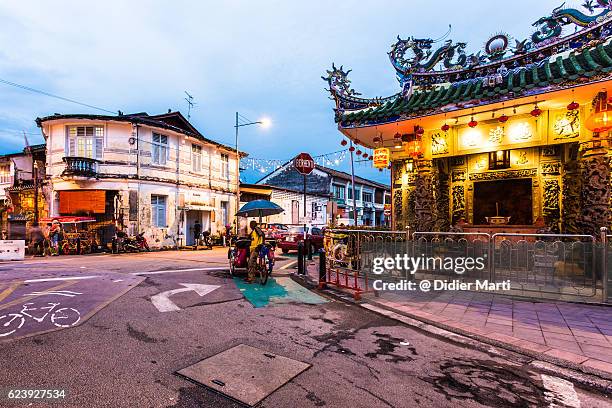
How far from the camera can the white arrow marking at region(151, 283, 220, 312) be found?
20.2 feet

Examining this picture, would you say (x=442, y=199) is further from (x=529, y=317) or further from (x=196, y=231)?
(x=196, y=231)

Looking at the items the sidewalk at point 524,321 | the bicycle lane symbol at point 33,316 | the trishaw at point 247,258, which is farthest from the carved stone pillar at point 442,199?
the bicycle lane symbol at point 33,316

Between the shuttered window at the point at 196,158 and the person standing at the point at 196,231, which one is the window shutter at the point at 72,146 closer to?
the shuttered window at the point at 196,158

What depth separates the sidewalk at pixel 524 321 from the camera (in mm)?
4125

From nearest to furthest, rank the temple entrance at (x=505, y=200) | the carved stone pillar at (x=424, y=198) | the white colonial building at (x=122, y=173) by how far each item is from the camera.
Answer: the temple entrance at (x=505, y=200), the carved stone pillar at (x=424, y=198), the white colonial building at (x=122, y=173)

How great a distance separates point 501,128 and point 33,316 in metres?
12.1

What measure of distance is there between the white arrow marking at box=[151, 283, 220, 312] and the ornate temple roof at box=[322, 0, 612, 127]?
6761 millimetres

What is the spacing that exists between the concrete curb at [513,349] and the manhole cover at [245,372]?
2.47 metres

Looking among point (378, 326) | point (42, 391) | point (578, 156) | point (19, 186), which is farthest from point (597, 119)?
point (19, 186)

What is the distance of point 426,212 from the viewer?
10438 mm

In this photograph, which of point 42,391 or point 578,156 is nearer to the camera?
point 42,391

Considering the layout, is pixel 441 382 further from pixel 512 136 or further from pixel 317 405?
pixel 512 136

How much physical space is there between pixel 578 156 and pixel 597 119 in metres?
1.62

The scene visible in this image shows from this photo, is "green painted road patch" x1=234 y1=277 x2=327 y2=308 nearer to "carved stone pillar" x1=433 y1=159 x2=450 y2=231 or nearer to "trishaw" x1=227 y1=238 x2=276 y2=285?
"trishaw" x1=227 y1=238 x2=276 y2=285
